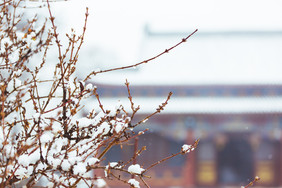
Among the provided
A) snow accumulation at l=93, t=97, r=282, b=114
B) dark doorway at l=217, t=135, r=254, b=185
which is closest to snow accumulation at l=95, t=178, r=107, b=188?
snow accumulation at l=93, t=97, r=282, b=114

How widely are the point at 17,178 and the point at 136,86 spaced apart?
35.4ft

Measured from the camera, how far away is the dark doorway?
503 inches

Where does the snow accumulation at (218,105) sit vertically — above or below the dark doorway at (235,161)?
above

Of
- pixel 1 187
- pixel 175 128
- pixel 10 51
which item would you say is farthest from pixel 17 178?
pixel 175 128

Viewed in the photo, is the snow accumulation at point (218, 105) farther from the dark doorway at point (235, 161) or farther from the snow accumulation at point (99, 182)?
the snow accumulation at point (99, 182)

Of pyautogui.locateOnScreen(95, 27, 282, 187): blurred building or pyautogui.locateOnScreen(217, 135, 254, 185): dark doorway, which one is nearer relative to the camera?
pyautogui.locateOnScreen(95, 27, 282, 187): blurred building

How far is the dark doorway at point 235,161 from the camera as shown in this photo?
41.9 feet

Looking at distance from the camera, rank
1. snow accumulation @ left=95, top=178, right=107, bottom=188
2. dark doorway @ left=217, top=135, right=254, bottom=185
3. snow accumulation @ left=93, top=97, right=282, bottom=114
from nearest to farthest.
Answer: snow accumulation @ left=95, top=178, right=107, bottom=188, snow accumulation @ left=93, top=97, right=282, bottom=114, dark doorway @ left=217, top=135, right=254, bottom=185

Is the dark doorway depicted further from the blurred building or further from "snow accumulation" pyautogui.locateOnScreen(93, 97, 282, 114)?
"snow accumulation" pyautogui.locateOnScreen(93, 97, 282, 114)

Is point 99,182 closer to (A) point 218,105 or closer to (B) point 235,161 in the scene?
A: (A) point 218,105

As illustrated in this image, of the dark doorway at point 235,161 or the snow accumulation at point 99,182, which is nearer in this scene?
the snow accumulation at point 99,182

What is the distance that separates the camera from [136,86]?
1271cm

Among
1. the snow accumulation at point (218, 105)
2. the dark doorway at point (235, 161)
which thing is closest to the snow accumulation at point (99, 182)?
the snow accumulation at point (218, 105)

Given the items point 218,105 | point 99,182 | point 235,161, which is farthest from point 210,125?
point 99,182
